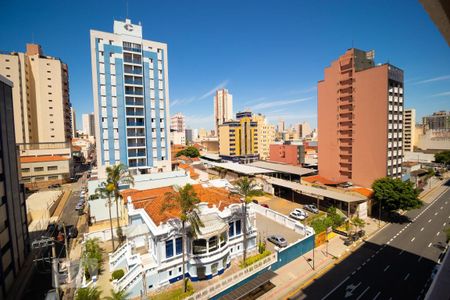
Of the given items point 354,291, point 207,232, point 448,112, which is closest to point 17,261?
point 207,232

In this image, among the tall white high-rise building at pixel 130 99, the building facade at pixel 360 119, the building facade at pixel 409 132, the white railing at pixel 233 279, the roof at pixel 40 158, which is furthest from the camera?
the building facade at pixel 409 132

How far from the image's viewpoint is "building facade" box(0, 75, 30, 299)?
29.5 metres

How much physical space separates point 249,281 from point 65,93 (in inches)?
4687

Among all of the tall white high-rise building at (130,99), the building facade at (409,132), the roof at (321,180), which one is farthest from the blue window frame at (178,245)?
the building facade at (409,132)

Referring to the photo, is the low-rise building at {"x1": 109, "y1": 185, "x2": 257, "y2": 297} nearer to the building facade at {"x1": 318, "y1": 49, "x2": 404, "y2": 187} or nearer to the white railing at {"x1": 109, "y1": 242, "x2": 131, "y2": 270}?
the white railing at {"x1": 109, "y1": 242, "x2": 131, "y2": 270}

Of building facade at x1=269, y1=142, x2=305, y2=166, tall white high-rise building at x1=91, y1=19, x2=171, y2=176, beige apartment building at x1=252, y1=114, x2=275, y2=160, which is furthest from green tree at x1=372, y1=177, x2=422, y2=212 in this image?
beige apartment building at x1=252, y1=114, x2=275, y2=160

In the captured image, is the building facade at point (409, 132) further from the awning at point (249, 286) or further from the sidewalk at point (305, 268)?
the awning at point (249, 286)

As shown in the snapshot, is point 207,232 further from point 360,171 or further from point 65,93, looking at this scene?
point 65,93

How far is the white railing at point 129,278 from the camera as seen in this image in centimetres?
2806

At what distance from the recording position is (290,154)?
103750 mm

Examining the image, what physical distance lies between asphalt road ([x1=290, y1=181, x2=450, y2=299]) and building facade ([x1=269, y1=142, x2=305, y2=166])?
5549 cm

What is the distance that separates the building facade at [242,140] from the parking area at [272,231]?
75.4 m

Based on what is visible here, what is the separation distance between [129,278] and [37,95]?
345 feet

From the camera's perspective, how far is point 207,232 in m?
30.2
